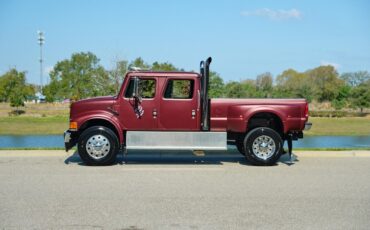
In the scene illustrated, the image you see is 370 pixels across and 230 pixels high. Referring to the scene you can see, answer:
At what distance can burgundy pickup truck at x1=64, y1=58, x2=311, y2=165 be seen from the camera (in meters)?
10.7

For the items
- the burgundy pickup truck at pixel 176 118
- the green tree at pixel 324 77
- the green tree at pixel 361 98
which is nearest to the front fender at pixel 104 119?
the burgundy pickup truck at pixel 176 118

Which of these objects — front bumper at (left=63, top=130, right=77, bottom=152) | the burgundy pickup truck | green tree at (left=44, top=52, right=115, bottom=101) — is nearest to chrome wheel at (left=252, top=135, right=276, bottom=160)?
the burgundy pickup truck

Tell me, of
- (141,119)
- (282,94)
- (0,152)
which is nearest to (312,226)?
(141,119)

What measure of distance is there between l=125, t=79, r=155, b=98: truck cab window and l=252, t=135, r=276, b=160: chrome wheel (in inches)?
103

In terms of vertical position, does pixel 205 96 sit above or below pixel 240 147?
above

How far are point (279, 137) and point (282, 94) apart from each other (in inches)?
1464

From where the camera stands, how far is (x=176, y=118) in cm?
1102

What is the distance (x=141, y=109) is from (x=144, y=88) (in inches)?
20.1

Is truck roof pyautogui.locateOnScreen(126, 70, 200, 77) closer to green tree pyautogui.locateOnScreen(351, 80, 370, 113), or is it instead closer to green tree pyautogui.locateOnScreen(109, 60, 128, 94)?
green tree pyautogui.locateOnScreen(109, 60, 128, 94)

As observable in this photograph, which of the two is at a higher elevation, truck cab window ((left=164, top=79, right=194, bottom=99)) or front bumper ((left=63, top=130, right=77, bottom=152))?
truck cab window ((left=164, top=79, right=194, bottom=99))

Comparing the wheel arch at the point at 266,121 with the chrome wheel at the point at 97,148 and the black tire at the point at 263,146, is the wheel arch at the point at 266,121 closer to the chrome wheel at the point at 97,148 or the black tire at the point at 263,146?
the black tire at the point at 263,146

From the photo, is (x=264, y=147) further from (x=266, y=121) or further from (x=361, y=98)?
(x=361, y=98)

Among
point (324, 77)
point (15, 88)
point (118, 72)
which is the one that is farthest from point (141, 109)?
point (324, 77)

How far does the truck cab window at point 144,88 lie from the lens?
1097cm
